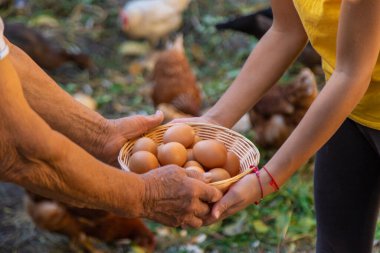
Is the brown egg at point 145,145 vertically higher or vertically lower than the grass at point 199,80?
higher

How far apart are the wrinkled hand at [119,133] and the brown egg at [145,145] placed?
0.21 feet

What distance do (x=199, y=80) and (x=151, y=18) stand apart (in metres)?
0.90

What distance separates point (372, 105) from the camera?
1.81 metres

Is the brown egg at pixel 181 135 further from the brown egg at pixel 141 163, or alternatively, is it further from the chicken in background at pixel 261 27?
the chicken in background at pixel 261 27

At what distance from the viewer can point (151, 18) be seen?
18.8 ft

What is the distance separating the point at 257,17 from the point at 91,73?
1549 millimetres

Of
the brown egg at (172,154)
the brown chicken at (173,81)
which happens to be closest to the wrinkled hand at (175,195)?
the brown egg at (172,154)

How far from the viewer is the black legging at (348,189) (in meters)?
1.97

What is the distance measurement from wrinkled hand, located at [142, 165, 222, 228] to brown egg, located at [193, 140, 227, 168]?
0.15 metres

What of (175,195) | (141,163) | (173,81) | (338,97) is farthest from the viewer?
(173,81)

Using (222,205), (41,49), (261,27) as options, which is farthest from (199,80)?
(222,205)

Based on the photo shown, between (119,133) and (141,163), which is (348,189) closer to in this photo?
(141,163)

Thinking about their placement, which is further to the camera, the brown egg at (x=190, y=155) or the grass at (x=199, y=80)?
the grass at (x=199, y=80)

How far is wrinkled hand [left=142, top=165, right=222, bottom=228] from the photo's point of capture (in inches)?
71.7
